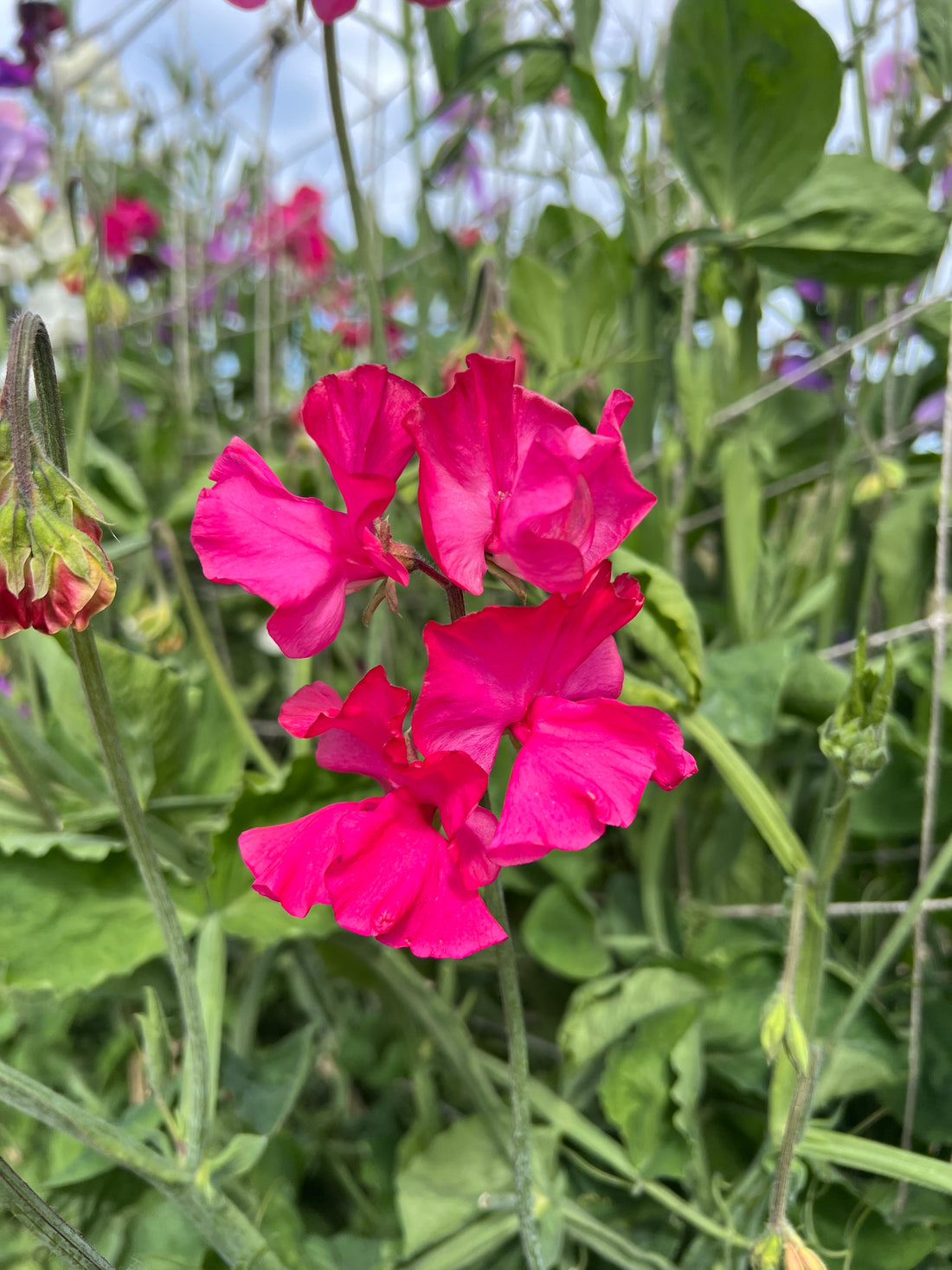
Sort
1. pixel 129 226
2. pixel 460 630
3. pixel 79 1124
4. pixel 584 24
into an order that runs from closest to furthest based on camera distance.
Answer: pixel 460 630
pixel 79 1124
pixel 584 24
pixel 129 226

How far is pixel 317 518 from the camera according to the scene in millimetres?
358

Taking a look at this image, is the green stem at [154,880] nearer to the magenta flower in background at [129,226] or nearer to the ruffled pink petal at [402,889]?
the ruffled pink petal at [402,889]

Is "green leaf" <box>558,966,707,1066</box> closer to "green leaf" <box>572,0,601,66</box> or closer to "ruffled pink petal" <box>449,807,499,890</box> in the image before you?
"ruffled pink petal" <box>449,807,499,890</box>

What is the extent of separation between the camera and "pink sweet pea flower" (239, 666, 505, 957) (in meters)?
0.33

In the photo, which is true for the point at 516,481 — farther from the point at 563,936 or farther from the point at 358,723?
the point at 563,936

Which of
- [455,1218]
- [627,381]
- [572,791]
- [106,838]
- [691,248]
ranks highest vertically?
[691,248]

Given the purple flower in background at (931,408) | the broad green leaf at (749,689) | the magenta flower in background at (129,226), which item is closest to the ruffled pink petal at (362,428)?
the broad green leaf at (749,689)

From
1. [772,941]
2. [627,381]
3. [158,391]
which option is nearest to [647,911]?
[772,941]

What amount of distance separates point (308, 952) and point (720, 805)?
40 cm

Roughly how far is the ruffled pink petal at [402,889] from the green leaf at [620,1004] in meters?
0.37

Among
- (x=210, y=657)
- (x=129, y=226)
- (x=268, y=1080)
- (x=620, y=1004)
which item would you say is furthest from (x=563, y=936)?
(x=129, y=226)

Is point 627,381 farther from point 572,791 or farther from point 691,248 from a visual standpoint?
point 572,791

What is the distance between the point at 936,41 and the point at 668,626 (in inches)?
17.5

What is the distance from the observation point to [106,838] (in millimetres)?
641
